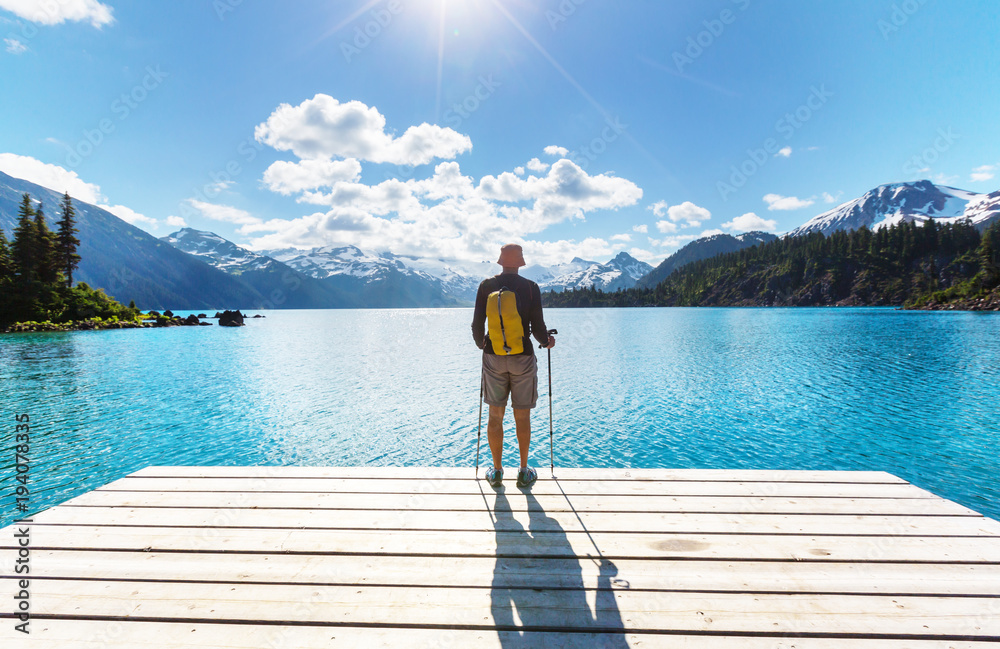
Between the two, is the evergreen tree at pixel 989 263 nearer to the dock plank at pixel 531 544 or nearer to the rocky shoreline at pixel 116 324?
the dock plank at pixel 531 544

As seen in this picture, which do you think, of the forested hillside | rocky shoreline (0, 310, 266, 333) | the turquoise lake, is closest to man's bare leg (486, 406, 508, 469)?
the turquoise lake

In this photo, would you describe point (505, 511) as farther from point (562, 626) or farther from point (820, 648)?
point (820, 648)

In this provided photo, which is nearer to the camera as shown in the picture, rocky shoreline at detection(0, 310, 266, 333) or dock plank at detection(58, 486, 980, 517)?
dock plank at detection(58, 486, 980, 517)

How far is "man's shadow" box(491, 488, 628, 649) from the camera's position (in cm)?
330

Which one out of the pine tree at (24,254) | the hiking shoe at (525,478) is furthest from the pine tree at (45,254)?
the hiking shoe at (525,478)

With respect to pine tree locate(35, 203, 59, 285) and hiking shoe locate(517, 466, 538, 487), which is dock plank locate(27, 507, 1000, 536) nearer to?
hiking shoe locate(517, 466, 538, 487)

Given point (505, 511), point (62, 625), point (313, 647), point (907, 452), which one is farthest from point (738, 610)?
point (907, 452)

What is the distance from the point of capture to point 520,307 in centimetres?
596

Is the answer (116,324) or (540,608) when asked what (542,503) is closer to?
(540,608)

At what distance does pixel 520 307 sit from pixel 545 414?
43.0 feet

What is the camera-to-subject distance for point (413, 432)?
1634 cm

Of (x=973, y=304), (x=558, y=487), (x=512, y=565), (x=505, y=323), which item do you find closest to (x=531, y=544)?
(x=512, y=565)

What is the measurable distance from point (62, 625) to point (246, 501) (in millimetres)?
2169

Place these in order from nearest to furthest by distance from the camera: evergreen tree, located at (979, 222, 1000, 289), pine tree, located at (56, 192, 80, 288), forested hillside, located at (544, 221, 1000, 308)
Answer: pine tree, located at (56, 192, 80, 288), evergreen tree, located at (979, 222, 1000, 289), forested hillside, located at (544, 221, 1000, 308)
